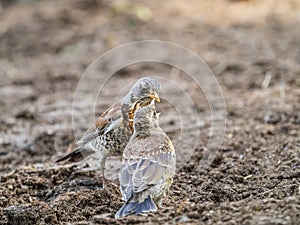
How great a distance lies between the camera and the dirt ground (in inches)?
258

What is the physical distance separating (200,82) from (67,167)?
433 cm

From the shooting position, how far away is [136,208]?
19.5 ft

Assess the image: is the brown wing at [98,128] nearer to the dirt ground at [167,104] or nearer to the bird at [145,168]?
the dirt ground at [167,104]

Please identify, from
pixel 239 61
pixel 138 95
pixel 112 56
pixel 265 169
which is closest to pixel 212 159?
pixel 265 169

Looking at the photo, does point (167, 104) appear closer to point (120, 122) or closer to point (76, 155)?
point (76, 155)

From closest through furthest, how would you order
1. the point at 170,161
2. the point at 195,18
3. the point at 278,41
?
the point at 170,161 → the point at 278,41 → the point at 195,18

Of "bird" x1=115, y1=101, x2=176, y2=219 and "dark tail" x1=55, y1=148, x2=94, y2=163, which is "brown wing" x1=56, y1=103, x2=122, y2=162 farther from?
"bird" x1=115, y1=101, x2=176, y2=219

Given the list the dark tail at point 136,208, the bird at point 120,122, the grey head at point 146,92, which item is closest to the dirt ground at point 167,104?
the dark tail at point 136,208

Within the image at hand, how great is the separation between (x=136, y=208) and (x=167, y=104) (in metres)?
5.19

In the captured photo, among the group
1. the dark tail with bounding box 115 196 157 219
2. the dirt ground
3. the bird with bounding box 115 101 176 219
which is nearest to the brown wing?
the dirt ground

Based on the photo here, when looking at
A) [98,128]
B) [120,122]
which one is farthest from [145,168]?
[98,128]

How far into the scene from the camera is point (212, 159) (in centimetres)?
819

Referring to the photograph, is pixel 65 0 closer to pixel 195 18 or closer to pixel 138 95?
pixel 195 18

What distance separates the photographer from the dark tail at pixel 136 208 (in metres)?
5.88
